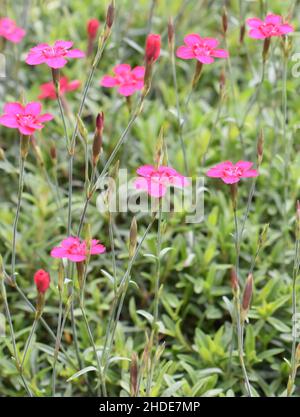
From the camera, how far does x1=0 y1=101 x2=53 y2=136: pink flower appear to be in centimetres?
162

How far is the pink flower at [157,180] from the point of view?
154cm

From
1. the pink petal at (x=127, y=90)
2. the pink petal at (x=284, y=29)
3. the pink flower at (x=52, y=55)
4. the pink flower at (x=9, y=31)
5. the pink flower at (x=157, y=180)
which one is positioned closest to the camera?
the pink flower at (x=157, y=180)

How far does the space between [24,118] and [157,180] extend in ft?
1.14

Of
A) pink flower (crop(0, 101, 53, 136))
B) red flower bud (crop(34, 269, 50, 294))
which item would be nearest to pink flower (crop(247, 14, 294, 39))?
pink flower (crop(0, 101, 53, 136))

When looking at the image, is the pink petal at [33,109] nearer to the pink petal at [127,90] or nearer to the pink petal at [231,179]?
the pink petal at [127,90]

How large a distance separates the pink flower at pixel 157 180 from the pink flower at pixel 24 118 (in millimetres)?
253

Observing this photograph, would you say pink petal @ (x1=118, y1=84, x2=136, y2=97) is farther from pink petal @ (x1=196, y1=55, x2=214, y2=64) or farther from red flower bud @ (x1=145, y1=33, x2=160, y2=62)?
red flower bud @ (x1=145, y1=33, x2=160, y2=62)

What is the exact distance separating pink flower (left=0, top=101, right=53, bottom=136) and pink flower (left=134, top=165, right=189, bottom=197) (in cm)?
25

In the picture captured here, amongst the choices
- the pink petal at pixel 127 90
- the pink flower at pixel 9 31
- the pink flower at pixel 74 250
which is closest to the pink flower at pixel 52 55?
the pink petal at pixel 127 90

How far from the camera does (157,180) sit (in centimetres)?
158

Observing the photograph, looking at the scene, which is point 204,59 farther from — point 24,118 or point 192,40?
point 24,118

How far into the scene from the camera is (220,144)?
276 cm

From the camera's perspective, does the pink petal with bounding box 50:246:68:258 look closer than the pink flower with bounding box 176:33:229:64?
Yes

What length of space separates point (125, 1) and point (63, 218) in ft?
4.93
